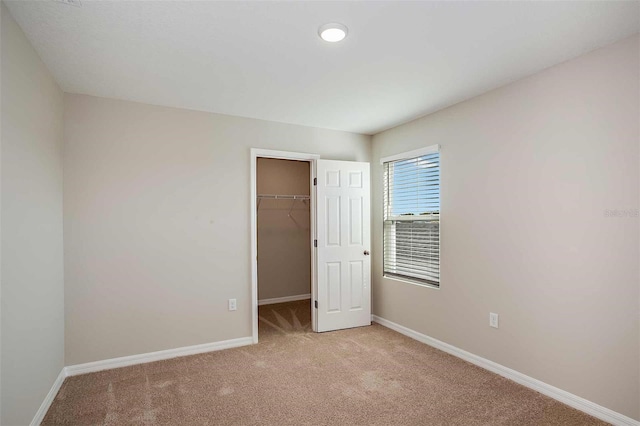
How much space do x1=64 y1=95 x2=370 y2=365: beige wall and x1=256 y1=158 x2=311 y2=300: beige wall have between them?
171cm

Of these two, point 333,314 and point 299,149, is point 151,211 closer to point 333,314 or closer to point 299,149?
point 299,149

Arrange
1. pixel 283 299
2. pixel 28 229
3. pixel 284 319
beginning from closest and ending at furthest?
pixel 28 229 < pixel 284 319 < pixel 283 299

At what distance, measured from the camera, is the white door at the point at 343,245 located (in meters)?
4.16

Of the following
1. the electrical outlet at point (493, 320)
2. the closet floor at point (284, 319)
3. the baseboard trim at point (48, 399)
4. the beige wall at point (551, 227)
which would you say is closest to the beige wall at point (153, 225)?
the baseboard trim at point (48, 399)

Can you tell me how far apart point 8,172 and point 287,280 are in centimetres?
425

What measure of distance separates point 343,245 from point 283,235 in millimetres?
1736

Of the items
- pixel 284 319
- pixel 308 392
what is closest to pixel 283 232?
pixel 284 319

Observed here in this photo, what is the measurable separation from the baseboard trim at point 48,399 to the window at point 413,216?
3.38 meters

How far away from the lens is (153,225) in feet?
11.2

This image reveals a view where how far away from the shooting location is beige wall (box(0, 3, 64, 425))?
1888mm

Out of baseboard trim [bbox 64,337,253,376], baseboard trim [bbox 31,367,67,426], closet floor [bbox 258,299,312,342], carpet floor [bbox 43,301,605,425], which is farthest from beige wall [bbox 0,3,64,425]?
closet floor [bbox 258,299,312,342]

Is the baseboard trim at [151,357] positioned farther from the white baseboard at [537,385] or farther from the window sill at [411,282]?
the white baseboard at [537,385]

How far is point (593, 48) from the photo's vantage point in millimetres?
2350

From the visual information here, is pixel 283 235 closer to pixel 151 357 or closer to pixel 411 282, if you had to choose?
pixel 411 282
